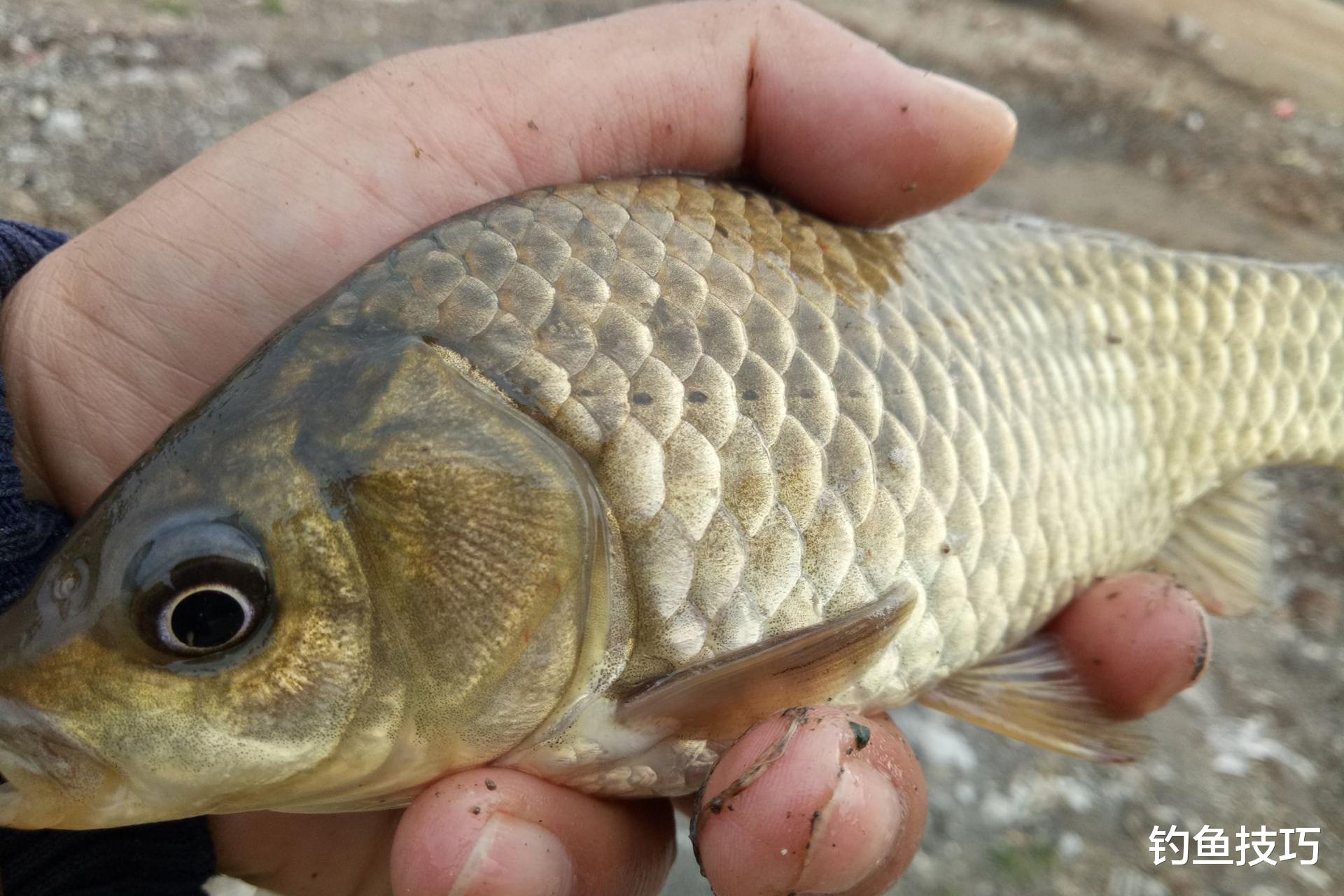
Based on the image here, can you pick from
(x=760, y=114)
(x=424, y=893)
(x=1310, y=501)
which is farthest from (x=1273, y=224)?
(x=424, y=893)

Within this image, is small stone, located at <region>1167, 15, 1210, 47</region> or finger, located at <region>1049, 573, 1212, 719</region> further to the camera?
small stone, located at <region>1167, 15, 1210, 47</region>

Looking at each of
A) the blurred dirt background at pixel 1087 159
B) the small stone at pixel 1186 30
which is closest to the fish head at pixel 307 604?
the blurred dirt background at pixel 1087 159

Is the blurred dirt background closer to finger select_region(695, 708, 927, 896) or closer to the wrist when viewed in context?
finger select_region(695, 708, 927, 896)

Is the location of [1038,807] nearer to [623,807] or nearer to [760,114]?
[623,807]

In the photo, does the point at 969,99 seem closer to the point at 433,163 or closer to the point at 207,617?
the point at 433,163

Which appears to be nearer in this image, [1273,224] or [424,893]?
[424,893]

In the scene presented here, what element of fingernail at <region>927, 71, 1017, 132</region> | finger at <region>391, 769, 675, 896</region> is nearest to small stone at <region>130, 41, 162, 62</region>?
fingernail at <region>927, 71, 1017, 132</region>

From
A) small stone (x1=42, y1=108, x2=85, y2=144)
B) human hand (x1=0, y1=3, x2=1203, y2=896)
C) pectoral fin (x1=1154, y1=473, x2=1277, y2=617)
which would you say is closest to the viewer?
human hand (x1=0, y1=3, x2=1203, y2=896)
